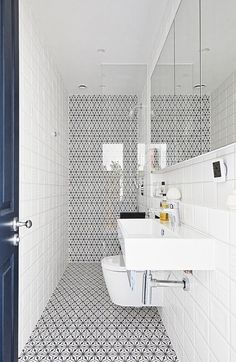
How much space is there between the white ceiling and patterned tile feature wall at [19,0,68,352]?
0.47 feet

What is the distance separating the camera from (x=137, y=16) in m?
2.56

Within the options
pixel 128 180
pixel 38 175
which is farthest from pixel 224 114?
pixel 128 180

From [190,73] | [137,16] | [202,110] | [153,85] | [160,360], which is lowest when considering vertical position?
[160,360]

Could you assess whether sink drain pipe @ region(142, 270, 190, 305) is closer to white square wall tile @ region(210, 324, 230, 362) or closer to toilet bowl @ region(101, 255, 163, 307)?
white square wall tile @ region(210, 324, 230, 362)

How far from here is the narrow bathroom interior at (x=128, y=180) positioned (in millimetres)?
1354

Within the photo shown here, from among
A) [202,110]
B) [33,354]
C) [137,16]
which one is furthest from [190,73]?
[33,354]

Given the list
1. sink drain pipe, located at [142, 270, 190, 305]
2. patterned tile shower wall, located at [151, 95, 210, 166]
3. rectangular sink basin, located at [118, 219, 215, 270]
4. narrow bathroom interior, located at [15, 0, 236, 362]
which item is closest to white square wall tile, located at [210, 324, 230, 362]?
narrow bathroom interior, located at [15, 0, 236, 362]

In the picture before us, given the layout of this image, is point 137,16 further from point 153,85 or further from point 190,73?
point 190,73

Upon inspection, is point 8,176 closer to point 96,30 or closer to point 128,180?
point 96,30

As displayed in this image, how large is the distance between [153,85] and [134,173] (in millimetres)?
1181

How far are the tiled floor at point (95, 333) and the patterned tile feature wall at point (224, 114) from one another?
154 cm

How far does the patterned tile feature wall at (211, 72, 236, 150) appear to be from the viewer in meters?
1.17

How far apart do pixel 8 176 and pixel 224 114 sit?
1.01m

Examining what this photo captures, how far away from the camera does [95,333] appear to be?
2.38 m
